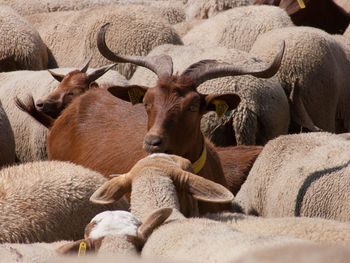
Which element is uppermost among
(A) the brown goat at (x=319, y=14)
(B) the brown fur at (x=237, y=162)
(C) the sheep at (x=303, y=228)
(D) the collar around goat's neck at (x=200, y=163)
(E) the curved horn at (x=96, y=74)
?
(C) the sheep at (x=303, y=228)

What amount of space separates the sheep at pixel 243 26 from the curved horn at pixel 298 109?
4.42ft

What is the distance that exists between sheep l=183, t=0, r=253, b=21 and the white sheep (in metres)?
6.47

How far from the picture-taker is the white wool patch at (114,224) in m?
3.37

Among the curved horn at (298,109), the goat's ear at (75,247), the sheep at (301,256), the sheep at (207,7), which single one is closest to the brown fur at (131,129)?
the goat's ear at (75,247)

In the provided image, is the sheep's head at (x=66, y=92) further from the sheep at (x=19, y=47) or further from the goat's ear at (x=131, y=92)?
the sheep at (x=19, y=47)

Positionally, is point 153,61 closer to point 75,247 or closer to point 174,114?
point 174,114

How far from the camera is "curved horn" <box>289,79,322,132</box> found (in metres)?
7.37

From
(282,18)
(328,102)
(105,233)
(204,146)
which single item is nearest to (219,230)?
(105,233)

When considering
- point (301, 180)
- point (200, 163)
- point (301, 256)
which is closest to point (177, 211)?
point (200, 163)

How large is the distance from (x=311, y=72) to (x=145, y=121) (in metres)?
2.12

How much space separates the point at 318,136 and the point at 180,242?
8.51 ft

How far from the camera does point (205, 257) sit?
288 cm

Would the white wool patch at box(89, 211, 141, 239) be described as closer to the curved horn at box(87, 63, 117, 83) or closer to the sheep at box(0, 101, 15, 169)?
the sheep at box(0, 101, 15, 169)

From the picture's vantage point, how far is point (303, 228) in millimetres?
3557
